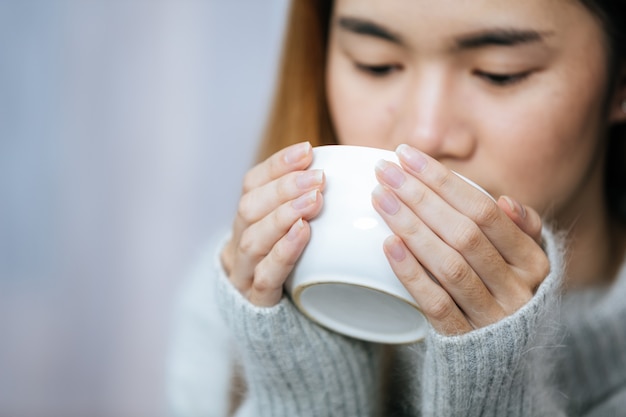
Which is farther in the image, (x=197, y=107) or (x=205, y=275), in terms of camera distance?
(x=197, y=107)

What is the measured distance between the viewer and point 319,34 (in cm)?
122

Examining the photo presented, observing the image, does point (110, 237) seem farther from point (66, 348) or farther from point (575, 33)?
point (575, 33)

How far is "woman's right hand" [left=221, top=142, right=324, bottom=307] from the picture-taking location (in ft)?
2.37

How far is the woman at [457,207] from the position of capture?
0.73 meters

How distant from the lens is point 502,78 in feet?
3.07

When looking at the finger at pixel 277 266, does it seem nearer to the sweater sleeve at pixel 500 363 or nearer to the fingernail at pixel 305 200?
the fingernail at pixel 305 200

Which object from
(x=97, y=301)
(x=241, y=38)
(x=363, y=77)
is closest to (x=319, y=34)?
(x=363, y=77)

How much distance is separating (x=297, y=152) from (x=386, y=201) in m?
0.12

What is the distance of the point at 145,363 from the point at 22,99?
2.52 feet

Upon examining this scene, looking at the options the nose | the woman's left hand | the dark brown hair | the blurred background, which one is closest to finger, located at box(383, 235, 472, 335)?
the woman's left hand

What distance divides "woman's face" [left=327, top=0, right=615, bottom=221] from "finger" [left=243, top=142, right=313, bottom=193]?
0.67 feet

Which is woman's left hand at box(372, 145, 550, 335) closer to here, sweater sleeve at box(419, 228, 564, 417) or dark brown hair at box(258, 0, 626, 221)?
sweater sleeve at box(419, 228, 564, 417)

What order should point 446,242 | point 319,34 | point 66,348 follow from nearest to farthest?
point 446,242, point 319,34, point 66,348

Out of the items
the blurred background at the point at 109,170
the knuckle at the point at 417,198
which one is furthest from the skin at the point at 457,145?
the blurred background at the point at 109,170
